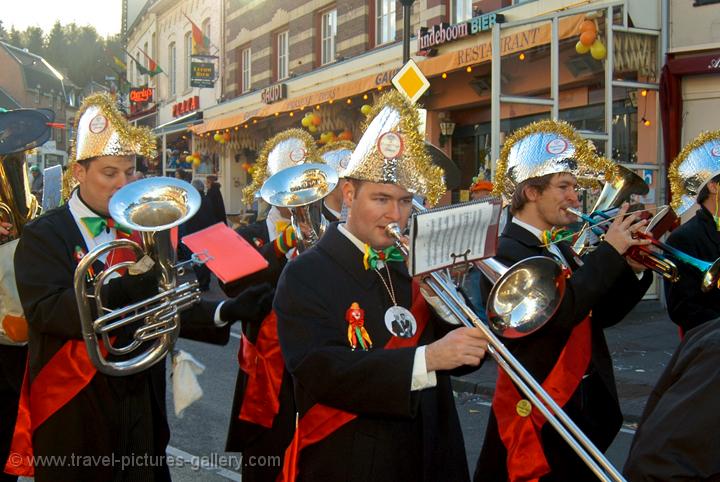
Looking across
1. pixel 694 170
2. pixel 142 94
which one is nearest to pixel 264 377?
pixel 694 170

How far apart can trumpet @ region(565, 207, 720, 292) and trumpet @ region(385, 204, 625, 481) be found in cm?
85

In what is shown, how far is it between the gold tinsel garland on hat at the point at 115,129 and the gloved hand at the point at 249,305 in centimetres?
80

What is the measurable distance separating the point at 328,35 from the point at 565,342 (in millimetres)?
17015

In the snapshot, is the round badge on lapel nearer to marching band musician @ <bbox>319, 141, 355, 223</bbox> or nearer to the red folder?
the red folder

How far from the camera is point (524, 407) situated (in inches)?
133

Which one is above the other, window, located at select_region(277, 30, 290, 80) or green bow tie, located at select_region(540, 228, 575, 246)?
Result: window, located at select_region(277, 30, 290, 80)

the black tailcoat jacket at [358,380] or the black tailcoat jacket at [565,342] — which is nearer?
the black tailcoat jacket at [358,380]

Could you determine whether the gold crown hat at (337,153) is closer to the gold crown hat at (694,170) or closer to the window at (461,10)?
the gold crown hat at (694,170)

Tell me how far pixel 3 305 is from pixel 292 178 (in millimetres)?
1666

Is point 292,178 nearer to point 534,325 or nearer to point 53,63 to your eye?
point 534,325

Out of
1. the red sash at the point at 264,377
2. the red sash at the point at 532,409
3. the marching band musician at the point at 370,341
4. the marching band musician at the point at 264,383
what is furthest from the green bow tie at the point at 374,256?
the red sash at the point at 264,377

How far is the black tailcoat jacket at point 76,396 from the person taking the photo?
334 cm

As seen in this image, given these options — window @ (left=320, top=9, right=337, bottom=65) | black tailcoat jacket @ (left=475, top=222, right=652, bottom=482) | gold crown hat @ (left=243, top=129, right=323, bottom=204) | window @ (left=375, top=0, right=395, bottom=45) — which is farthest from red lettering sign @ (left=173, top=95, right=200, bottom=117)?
black tailcoat jacket @ (left=475, top=222, right=652, bottom=482)

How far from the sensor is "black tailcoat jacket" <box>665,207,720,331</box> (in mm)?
4129
